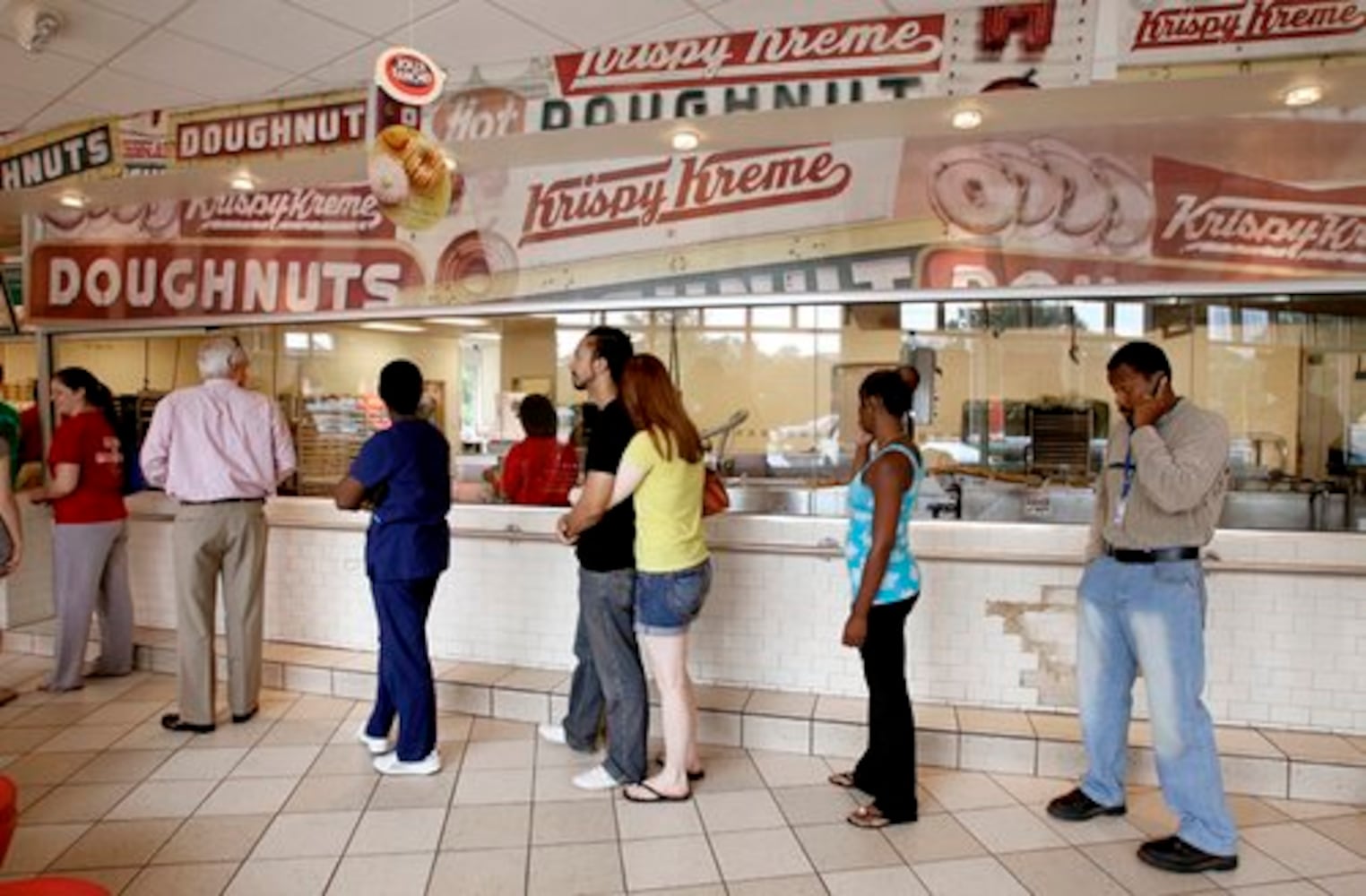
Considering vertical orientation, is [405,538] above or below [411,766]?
above

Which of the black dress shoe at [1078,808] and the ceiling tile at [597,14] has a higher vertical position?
the ceiling tile at [597,14]

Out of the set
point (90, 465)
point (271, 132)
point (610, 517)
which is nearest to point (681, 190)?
point (610, 517)

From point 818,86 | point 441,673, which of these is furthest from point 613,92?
point 441,673

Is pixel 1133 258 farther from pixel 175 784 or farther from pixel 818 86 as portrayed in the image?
pixel 175 784

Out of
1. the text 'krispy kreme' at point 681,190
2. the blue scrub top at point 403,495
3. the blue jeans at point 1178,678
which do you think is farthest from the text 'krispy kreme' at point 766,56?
the blue jeans at point 1178,678

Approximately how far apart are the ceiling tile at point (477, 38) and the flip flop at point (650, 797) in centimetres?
326

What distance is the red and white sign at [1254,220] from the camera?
3750 mm

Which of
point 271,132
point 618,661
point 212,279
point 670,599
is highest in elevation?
point 271,132

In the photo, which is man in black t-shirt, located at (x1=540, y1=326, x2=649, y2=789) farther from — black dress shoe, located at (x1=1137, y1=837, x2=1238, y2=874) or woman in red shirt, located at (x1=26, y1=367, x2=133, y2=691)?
woman in red shirt, located at (x1=26, y1=367, x2=133, y2=691)

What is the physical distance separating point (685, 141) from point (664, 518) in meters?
2.27

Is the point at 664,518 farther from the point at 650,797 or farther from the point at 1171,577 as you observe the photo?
the point at 1171,577

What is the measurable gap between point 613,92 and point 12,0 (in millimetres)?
2569

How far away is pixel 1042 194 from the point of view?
412cm

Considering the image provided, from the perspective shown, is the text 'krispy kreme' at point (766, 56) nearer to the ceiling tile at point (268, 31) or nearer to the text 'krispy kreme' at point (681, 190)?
the text 'krispy kreme' at point (681, 190)
